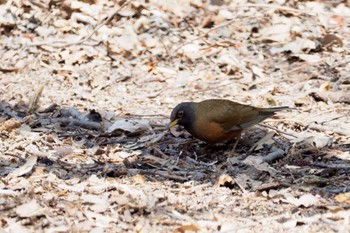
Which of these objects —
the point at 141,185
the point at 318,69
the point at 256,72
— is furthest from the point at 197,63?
the point at 141,185

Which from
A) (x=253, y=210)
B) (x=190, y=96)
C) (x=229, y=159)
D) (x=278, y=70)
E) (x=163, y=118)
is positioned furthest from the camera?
(x=278, y=70)

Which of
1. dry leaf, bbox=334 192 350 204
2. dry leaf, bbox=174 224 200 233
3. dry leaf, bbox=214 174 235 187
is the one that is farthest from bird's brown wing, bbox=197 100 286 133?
dry leaf, bbox=174 224 200 233

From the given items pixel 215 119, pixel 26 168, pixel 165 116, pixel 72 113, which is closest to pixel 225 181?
pixel 215 119

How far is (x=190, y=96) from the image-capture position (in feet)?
25.6

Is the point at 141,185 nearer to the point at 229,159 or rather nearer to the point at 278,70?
the point at 229,159

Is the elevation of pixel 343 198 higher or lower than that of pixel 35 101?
higher

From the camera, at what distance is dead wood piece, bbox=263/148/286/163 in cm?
566

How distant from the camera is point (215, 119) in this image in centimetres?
612

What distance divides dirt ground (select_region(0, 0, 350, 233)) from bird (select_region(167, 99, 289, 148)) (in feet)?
0.54

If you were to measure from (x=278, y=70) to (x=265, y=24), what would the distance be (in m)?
1.10

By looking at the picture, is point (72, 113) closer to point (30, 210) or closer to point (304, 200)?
point (30, 210)

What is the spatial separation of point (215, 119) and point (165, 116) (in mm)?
950

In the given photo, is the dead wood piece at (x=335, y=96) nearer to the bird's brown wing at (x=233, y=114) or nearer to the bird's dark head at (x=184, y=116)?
the bird's brown wing at (x=233, y=114)

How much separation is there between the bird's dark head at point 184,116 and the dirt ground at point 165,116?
0.76 feet
